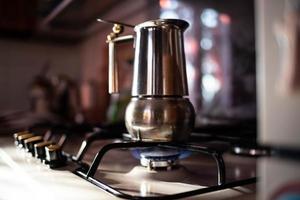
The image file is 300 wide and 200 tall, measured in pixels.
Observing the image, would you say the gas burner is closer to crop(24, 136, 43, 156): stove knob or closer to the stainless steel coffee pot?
the stainless steel coffee pot

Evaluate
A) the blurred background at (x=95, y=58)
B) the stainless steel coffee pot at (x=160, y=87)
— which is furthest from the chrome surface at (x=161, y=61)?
the blurred background at (x=95, y=58)

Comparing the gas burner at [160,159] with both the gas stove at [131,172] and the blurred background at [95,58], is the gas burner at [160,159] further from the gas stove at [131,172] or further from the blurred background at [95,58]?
the blurred background at [95,58]

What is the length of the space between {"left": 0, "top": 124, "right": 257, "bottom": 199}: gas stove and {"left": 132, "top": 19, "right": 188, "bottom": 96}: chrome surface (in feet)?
0.32

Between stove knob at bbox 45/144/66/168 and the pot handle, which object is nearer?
stove knob at bbox 45/144/66/168

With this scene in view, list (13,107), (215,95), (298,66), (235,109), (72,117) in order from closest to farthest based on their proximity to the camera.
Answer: (298,66), (235,109), (215,95), (72,117), (13,107)

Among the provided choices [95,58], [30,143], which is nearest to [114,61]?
[30,143]

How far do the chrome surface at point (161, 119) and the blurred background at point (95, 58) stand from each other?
60cm

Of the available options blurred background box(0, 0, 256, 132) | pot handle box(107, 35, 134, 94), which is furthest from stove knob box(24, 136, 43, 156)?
blurred background box(0, 0, 256, 132)

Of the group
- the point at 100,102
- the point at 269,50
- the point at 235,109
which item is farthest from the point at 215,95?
the point at 269,50

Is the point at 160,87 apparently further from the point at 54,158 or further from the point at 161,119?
the point at 54,158

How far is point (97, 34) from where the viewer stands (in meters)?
1.74

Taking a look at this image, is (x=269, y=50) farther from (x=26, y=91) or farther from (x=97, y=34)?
(x=26, y=91)

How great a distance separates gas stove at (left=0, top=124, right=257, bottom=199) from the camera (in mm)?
386

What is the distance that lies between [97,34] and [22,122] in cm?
70
